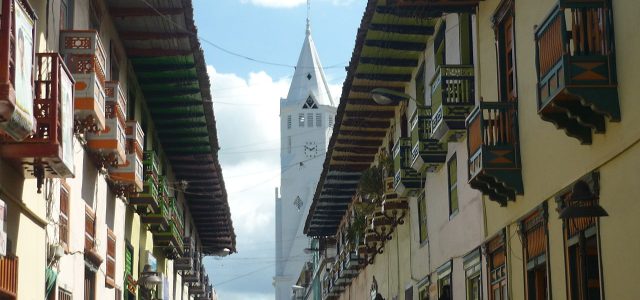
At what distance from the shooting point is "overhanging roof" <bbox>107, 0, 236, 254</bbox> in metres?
20.7

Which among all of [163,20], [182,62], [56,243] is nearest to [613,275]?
[56,243]

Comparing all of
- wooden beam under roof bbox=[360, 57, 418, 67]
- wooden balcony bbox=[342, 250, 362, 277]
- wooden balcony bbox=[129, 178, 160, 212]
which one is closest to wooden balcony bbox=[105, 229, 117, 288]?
wooden balcony bbox=[129, 178, 160, 212]

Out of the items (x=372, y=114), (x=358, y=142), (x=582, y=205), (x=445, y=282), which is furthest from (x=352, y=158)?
(x=582, y=205)

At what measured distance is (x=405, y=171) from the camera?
995 inches

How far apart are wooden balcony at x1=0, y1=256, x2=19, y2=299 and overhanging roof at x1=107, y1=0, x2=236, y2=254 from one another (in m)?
7.20

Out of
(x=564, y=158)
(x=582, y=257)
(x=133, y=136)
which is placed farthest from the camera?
(x=133, y=136)

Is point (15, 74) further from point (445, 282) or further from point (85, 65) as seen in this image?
point (445, 282)

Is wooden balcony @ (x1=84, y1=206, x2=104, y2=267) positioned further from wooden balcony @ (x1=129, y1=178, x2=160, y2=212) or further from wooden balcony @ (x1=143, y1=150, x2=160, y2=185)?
wooden balcony @ (x1=143, y1=150, x2=160, y2=185)

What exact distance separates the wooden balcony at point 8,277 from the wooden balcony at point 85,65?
2934mm

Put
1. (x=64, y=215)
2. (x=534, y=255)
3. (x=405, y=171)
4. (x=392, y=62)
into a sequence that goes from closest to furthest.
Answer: (x=534, y=255)
(x=64, y=215)
(x=392, y=62)
(x=405, y=171)

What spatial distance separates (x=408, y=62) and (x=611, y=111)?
44.3 ft

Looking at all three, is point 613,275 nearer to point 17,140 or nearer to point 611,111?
point 611,111

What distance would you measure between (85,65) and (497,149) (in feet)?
18.9

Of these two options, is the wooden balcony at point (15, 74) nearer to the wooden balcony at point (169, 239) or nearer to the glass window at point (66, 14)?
the glass window at point (66, 14)
